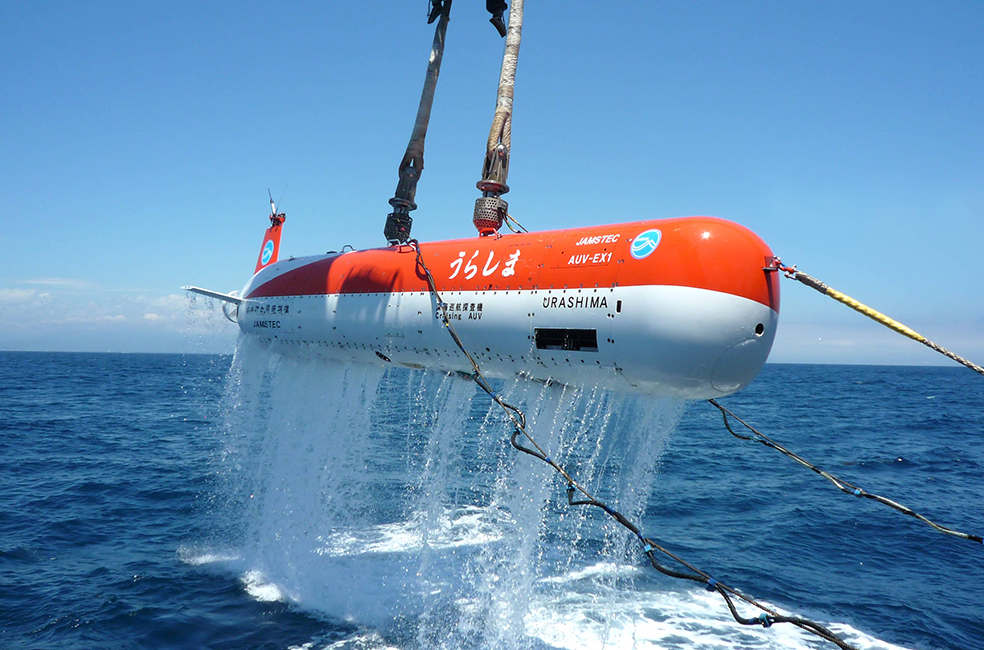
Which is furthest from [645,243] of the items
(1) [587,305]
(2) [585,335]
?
(2) [585,335]

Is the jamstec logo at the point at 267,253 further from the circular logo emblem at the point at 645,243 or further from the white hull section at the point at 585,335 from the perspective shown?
the circular logo emblem at the point at 645,243

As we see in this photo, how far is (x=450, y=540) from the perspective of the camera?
1712 centimetres

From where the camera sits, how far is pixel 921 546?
18.3 meters

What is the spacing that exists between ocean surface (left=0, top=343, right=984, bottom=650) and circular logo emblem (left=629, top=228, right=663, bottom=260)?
260 cm

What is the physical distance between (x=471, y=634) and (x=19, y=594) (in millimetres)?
10914

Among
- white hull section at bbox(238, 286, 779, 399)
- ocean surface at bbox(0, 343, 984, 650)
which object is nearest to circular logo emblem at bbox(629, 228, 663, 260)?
white hull section at bbox(238, 286, 779, 399)

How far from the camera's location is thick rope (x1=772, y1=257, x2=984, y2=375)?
7629mm

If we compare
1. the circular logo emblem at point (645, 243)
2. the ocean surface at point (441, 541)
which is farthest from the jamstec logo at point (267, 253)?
the circular logo emblem at point (645, 243)

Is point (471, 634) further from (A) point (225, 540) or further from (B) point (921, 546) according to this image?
(B) point (921, 546)

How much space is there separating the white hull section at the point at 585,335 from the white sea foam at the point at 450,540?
31.3 inches

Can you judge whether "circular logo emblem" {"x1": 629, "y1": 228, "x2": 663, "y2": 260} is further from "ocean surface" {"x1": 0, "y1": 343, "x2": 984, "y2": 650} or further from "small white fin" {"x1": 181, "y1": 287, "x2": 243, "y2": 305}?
"small white fin" {"x1": 181, "y1": 287, "x2": 243, "y2": 305}

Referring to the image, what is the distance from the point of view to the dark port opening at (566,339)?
980cm

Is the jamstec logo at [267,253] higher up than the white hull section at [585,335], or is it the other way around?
the jamstec logo at [267,253]

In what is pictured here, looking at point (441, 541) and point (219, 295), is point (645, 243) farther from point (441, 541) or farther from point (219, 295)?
point (219, 295)
